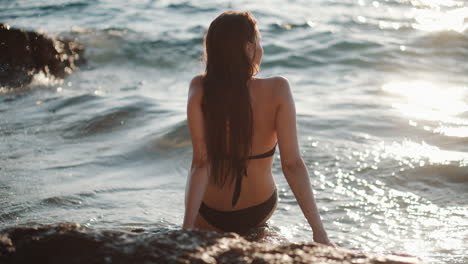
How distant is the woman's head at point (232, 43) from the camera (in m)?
3.63

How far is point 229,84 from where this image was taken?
147 inches

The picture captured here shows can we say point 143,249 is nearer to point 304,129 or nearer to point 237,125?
point 237,125

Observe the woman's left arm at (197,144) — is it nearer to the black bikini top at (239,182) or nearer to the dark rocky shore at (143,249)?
the black bikini top at (239,182)

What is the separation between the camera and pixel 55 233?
275 centimetres

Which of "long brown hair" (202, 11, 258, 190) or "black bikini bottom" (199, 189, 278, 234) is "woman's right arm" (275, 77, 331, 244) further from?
"black bikini bottom" (199, 189, 278, 234)

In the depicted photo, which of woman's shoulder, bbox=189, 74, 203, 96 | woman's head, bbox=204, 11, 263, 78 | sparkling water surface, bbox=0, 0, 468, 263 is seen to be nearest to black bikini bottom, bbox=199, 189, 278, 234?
sparkling water surface, bbox=0, 0, 468, 263

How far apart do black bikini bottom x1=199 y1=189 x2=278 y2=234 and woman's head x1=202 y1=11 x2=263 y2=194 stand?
0.41 m

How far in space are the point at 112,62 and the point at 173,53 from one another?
1345 mm

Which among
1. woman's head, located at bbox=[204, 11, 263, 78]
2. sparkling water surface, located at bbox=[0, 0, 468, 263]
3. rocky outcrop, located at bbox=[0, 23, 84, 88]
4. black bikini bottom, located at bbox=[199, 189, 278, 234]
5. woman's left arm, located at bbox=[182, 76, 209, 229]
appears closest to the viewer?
woman's head, located at bbox=[204, 11, 263, 78]

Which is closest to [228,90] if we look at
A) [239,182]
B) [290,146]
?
[290,146]

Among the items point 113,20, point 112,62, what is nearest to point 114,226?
point 112,62

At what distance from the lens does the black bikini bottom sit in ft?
13.8

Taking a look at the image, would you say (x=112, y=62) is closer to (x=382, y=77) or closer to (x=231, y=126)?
(x=382, y=77)

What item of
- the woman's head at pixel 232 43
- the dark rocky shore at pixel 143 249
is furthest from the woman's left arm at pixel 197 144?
the dark rocky shore at pixel 143 249
